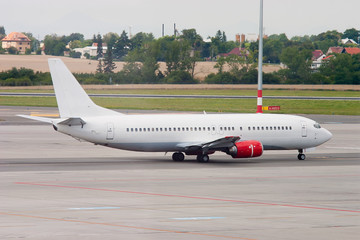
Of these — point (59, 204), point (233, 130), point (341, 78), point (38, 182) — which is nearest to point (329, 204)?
point (59, 204)

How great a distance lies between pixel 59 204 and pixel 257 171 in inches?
631

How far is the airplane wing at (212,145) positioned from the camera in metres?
43.2

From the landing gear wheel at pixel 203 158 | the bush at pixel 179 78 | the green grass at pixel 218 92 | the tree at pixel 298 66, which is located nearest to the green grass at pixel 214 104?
the green grass at pixel 218 92

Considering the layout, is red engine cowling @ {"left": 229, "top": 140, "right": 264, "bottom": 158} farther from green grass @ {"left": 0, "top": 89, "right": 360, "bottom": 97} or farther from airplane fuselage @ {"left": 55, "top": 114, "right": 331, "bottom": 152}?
green grass @ {"left": 0, "top": 89, "right": 360, "bottom": 97}

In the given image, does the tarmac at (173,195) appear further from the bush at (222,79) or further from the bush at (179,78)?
the bush at (222,79)

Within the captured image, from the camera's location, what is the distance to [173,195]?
29.9m

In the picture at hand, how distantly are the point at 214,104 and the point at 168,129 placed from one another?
62.1 m

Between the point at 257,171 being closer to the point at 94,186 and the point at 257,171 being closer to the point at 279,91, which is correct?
the point at 94,186

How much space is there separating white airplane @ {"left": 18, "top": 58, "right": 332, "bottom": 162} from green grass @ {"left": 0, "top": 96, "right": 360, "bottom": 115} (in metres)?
48.2

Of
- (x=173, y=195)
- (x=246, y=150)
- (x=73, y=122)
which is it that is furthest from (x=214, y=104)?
(x=173, y=195)

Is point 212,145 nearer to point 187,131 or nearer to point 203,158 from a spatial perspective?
point 203,158

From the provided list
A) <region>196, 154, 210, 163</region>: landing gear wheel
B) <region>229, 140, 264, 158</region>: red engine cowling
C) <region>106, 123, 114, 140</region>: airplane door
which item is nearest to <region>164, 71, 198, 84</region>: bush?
<region>196, 154, 210, 163</region>: landing gear wheel

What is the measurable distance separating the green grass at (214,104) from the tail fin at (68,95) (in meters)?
52.8

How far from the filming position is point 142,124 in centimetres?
4356
